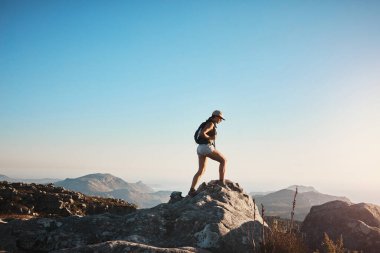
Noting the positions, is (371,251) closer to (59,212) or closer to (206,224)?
(206,224)

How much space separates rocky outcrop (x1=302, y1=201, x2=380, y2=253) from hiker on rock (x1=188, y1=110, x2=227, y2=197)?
5386 mm

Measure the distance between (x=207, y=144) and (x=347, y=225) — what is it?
6.82 m

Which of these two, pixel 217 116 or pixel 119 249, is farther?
pixel 217 116

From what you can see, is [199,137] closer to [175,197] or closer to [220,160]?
[220,160]


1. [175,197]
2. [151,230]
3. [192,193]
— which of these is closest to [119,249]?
[151,230]

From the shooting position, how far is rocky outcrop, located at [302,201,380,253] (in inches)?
459

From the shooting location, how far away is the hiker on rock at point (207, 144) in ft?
38.1

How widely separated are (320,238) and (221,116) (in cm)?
675

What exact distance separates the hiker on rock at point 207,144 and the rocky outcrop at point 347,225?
17.7ft

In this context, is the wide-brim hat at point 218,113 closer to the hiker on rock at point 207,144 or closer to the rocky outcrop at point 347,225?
the hiker on rock at point 207,144

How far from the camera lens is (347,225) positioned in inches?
509

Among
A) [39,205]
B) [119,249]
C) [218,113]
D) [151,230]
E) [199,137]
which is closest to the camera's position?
[119,249]

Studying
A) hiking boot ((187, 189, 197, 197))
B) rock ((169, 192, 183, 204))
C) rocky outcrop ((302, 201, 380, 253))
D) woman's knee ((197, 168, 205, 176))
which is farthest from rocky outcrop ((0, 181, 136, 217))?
rocky outcrop ((302, 201, 380, 253))

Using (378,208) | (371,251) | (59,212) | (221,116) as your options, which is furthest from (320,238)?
(59,212)
